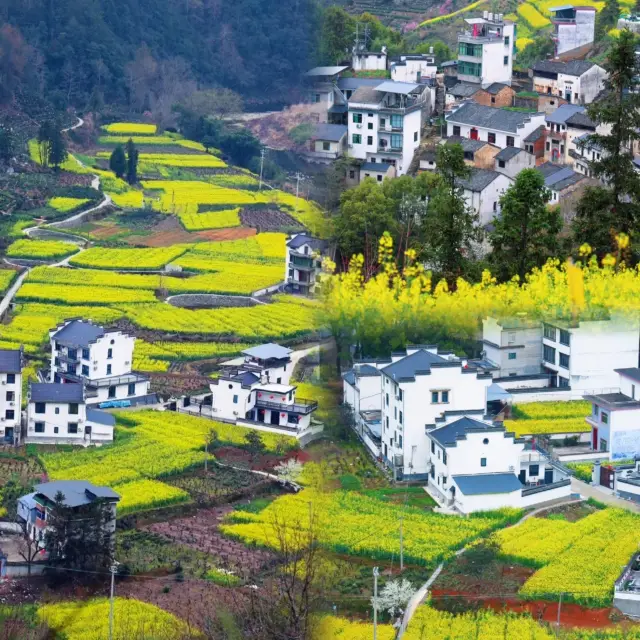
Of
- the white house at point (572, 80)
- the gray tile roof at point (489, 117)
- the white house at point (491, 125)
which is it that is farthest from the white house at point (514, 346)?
the white house at point (572, 80)

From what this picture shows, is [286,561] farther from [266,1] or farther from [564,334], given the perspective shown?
[266,1]

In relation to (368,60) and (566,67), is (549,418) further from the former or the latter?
(566,67)

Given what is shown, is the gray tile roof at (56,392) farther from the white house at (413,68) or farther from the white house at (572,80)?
the white house at (572,80)

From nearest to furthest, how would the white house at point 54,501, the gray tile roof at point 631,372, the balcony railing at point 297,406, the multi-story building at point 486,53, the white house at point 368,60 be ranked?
the white house at point 54,501 < the gray tile roof at point 631,372 < the balcony railing at point 297,406 < the white house at point 368,60 < the multi-story building at point 486,53

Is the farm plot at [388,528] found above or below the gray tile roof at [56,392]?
below

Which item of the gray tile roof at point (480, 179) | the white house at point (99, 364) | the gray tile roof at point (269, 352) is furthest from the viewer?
the gray tile roof at point (480, 179)

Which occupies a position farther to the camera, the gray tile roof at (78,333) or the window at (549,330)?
the gray tile roof at (78,333)

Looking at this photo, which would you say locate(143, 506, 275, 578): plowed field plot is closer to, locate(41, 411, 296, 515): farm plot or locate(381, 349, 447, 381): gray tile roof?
locate(41, 411, 296, 515): farm plot

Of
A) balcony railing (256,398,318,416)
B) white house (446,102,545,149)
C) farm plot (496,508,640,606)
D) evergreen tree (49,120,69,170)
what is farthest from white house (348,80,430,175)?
evergreen tree (49,120,69,170)
